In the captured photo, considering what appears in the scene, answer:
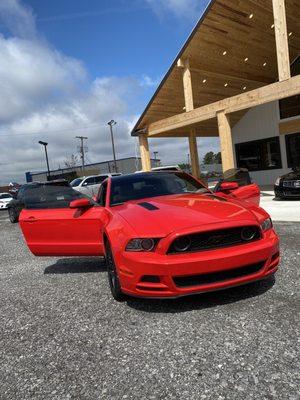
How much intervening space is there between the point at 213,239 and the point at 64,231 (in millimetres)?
2469

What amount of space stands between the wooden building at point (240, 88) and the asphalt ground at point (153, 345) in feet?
33.7

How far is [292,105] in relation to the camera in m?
19.7

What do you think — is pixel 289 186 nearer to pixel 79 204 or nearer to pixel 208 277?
pixel 79 204

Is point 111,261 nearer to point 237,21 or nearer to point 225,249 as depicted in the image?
point 225,249

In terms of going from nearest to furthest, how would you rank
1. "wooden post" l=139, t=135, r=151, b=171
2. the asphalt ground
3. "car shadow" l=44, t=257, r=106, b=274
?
1. the asphalt ground
2. "car shadow" l=44, t=257, r=106, b=274
3. "wooden post" l=139, t=135, r=151, b=171

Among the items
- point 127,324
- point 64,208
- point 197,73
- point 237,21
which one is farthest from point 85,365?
point 197,73

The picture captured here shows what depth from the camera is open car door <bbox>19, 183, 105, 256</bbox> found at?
5203 mm

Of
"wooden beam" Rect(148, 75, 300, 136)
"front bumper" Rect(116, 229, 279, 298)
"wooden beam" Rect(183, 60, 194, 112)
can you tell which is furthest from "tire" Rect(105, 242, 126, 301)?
"wooden beam" Rect(183, 60, 194, 112)

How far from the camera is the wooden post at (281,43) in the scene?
41.0 ft

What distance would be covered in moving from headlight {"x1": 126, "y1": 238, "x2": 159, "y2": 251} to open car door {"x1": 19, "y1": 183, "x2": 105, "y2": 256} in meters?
1.34

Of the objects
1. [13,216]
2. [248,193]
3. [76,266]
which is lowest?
[76,266]

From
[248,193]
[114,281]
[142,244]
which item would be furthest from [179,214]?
[248,193]

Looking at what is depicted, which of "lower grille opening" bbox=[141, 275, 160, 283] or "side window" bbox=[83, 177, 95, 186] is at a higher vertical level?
"side window" bbox=[83, 177, 95, 186]

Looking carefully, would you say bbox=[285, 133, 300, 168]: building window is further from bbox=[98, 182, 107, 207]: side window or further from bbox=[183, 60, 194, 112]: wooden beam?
bbox=[98, 182, 107, 207]: side window
